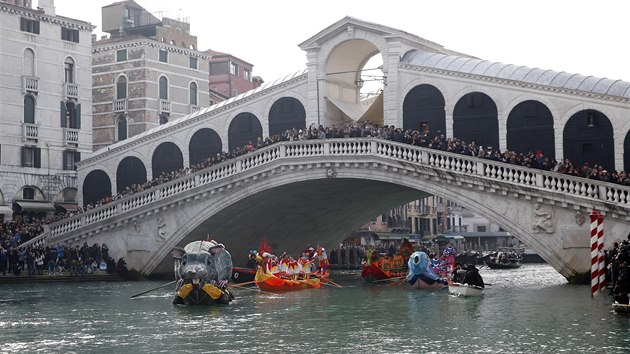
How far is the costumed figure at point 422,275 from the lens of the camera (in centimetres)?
3966

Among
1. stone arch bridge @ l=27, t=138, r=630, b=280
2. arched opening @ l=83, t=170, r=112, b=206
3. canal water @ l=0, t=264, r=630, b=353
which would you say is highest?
arched opening @ l=83, t=170, r=112, b=206

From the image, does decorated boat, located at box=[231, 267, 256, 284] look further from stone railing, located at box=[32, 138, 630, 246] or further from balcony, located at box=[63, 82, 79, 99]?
balcony, located at box=[63, 82, 79, 99]

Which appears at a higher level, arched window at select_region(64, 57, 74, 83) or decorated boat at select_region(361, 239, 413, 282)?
arched window at select_region(64, 57, 74, 83)

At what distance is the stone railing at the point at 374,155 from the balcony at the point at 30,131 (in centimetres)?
627

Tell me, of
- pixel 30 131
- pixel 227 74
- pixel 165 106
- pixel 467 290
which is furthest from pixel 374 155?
pixel 227 74

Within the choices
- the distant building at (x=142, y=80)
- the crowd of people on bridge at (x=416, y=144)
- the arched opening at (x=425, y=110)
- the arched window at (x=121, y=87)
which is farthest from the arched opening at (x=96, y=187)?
the arched opening at (x=425, y=110)

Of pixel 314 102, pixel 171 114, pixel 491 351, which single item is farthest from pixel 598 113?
pixel 171 114

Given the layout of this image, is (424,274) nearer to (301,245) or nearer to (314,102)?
(314,102)

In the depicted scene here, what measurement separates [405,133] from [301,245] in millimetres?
15922

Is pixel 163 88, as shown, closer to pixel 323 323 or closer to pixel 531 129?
pixel 531 129

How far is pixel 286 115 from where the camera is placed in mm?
50625

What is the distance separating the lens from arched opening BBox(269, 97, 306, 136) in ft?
165

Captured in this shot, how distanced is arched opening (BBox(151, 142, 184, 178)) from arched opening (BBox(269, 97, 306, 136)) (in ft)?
17.5

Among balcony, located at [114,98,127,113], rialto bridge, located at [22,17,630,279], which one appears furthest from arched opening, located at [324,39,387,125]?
balcony, located at [114,98,127,113]
